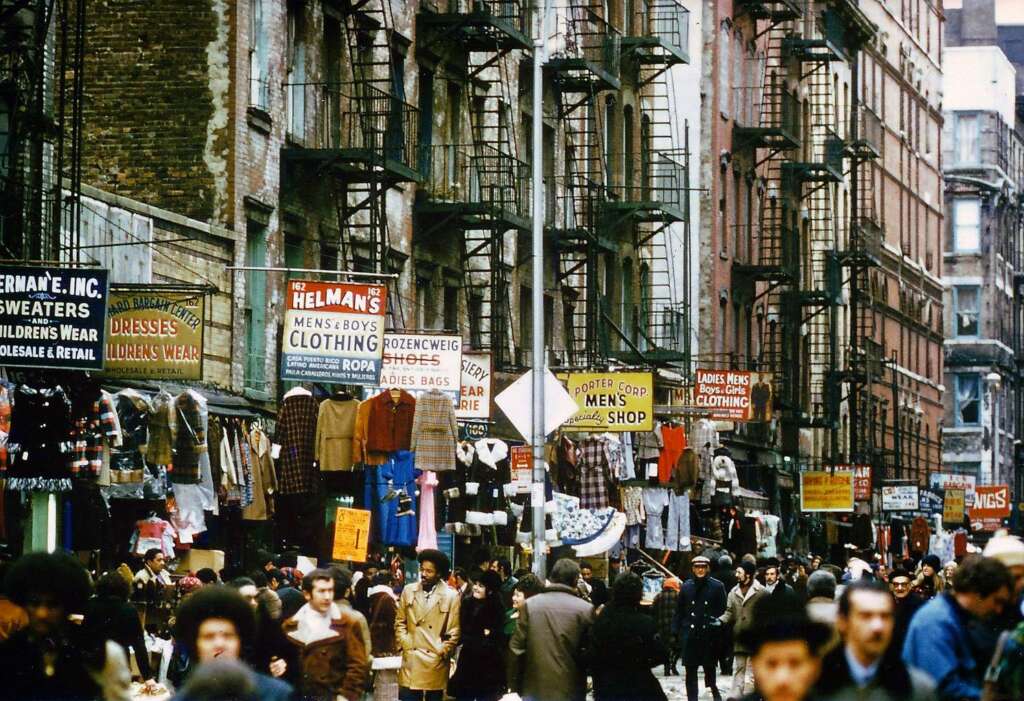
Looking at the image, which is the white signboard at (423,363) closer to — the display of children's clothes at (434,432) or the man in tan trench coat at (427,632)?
the display of children's clothes at (434,432)

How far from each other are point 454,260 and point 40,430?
16.8 m

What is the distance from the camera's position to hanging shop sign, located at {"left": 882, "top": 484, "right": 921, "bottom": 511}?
65.8 metres

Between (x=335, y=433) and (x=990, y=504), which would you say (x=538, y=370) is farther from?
(x=990, y=504)

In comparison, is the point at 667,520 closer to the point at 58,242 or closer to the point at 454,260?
the point at 454,260

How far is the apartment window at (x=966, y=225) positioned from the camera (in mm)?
103500

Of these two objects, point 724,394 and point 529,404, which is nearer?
point 529,404

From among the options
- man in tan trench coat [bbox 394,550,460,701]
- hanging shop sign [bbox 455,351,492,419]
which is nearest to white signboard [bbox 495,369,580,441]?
hanging shop sign [bbox 455,351,492,419]

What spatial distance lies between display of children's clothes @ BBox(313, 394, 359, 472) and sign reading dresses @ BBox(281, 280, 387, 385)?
7.20 ft

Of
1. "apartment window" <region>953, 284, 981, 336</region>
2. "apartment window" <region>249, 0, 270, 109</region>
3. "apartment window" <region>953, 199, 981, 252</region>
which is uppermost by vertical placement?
"apartment window" <region>953, 199, 981, 252</region>

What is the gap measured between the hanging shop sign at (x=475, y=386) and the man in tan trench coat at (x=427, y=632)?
395 inches

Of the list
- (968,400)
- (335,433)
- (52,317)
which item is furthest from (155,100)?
(968,400)

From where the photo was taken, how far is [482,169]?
37844mm

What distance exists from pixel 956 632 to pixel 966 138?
3781 inches

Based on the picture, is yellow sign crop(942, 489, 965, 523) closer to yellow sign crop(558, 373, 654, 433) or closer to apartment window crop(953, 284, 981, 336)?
apartment window crop(953, 284, 981, 336)
